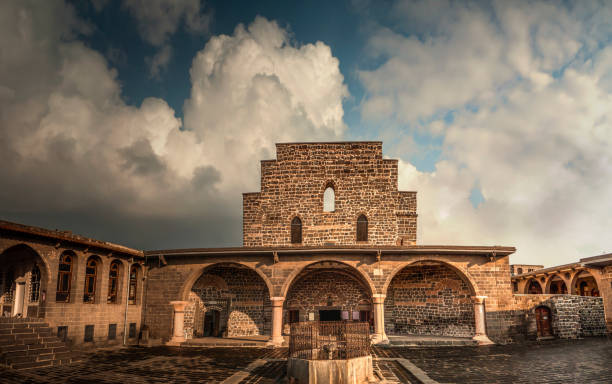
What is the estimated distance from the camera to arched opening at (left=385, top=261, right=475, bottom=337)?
2008 cm

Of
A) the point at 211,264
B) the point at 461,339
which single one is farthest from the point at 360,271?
the point at 211,264

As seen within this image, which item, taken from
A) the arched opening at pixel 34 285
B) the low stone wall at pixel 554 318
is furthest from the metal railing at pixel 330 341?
the arched opening at pixel 34 285

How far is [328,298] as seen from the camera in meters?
21.4

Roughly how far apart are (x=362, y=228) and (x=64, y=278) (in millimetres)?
13974

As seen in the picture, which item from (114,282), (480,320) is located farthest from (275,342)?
(480,320)

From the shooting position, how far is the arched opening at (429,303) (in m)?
20.1

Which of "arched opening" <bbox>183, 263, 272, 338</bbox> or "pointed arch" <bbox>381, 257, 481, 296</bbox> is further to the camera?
"arched opening" <bbox>183, 263, 272, 338</bbox>

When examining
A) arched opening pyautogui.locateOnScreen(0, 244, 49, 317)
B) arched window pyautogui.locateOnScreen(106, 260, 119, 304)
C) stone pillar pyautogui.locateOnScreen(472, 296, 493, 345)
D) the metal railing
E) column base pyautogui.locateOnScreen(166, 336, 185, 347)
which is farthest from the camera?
arched window pyautogui.locateOnScreen(106, 260, 119, 304)

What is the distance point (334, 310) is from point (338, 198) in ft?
19.3

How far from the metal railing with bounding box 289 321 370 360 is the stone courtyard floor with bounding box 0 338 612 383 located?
4.14 feet

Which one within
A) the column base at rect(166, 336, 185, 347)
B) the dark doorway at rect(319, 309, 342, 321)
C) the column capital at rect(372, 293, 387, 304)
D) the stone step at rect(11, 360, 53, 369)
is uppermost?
the column capital at rect(372, 293, 387, 304)

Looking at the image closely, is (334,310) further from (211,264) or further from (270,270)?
(211,264)

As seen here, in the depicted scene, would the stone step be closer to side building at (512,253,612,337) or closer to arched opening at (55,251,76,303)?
arched opening at (55,251,76,303)

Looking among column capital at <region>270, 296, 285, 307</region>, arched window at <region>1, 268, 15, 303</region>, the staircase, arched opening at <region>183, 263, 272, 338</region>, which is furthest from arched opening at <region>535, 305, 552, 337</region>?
arched window at <region>1, 268, 15, 303</region>
